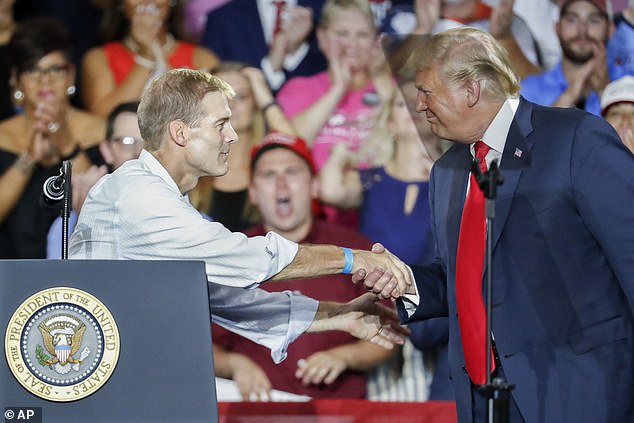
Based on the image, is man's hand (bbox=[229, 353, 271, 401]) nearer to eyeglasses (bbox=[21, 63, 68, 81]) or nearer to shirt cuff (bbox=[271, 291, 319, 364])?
eyeglasses (bbox=[21, 63, 68, 81])

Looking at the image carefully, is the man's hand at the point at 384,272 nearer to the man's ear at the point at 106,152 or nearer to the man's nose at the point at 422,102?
the man's nose at the point at 422,102

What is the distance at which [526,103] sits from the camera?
279 centimetres

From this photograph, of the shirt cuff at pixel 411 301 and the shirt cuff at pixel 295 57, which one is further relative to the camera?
the shirt cuff at pixel 295 57

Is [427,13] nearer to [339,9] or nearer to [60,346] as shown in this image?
[339,9]

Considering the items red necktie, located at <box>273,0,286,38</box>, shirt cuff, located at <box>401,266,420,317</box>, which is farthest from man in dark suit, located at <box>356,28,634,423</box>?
red necktie, located at <box>273,0,286,38</box>

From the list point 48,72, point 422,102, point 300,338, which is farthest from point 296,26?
point 422,102

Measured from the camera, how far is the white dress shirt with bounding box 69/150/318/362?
249 cm

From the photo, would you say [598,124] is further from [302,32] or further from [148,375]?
[302,32]

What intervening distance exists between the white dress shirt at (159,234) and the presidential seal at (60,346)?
277 millimetres

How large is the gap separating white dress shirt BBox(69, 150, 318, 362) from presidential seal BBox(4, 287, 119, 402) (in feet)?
0.91

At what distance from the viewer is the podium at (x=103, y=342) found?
2.25 m

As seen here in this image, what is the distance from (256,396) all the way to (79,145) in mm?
1376

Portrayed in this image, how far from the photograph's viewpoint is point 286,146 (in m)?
4.61

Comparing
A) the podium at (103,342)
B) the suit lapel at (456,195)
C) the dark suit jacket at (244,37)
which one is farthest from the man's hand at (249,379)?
the podium at (103,342)
